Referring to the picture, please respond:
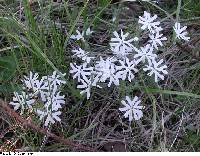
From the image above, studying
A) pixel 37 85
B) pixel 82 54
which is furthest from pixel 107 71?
pixel 37 85

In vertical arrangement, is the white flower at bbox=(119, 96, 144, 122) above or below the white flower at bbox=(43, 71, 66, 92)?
below

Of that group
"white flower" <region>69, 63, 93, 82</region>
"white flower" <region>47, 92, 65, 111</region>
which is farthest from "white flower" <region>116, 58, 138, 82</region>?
"white flower" <region>47, 92, 65, 111</region>

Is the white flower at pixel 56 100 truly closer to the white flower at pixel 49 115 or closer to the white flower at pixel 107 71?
the white flower at pixel 49 115

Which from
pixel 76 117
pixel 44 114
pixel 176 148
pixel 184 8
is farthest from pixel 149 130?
pixel 184 8

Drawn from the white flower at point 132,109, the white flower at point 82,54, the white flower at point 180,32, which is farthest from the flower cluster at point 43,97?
the white flower at point 180,32

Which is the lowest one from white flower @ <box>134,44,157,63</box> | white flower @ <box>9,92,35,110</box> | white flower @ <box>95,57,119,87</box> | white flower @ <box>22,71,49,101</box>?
white flower @ <box>9,92,35,110</box>

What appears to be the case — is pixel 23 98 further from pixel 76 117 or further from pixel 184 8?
pixel 184 8

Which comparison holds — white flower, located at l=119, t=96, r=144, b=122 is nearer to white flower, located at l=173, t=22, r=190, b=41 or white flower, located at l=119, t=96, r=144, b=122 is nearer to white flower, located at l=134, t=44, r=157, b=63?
white flower, located at l=134, t=44, r=157, b=63
